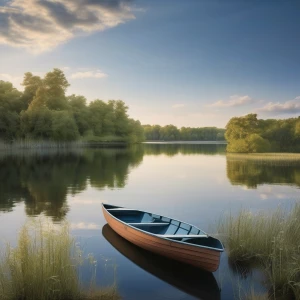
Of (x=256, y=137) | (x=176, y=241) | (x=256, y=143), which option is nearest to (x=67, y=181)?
(x=176, y=241)

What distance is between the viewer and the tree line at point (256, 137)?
73.6m

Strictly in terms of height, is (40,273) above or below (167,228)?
above

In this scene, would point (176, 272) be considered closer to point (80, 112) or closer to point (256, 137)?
point (256, 137)

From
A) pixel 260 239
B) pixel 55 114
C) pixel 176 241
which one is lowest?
pixel 260 239

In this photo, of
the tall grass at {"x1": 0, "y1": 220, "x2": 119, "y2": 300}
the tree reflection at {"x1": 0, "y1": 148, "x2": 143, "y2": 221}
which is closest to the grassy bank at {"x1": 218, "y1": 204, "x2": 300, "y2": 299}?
the tall grass at {"x1": 0, "y1": 220, "x2": 119, "y2": 300}

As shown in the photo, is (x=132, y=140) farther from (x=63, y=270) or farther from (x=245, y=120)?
(x=63, y=270)

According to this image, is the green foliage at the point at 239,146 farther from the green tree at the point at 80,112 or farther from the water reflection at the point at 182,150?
the green tree at the point at 80,112

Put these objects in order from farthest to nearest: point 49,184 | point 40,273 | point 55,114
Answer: point 55,114
point 49,184
point 40,273

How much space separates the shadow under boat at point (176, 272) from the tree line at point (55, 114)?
72.5 metres

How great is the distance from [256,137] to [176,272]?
212ft

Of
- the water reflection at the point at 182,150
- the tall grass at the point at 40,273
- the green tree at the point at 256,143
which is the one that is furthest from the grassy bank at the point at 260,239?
the water reflection at the point at 182,150

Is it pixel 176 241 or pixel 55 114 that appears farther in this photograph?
pixel 55 114

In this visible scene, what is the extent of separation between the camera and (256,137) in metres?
72.2

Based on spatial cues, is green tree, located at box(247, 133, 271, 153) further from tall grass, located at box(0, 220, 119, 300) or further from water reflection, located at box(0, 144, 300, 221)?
tall grass, located at box(0, 220, 119, 300)
